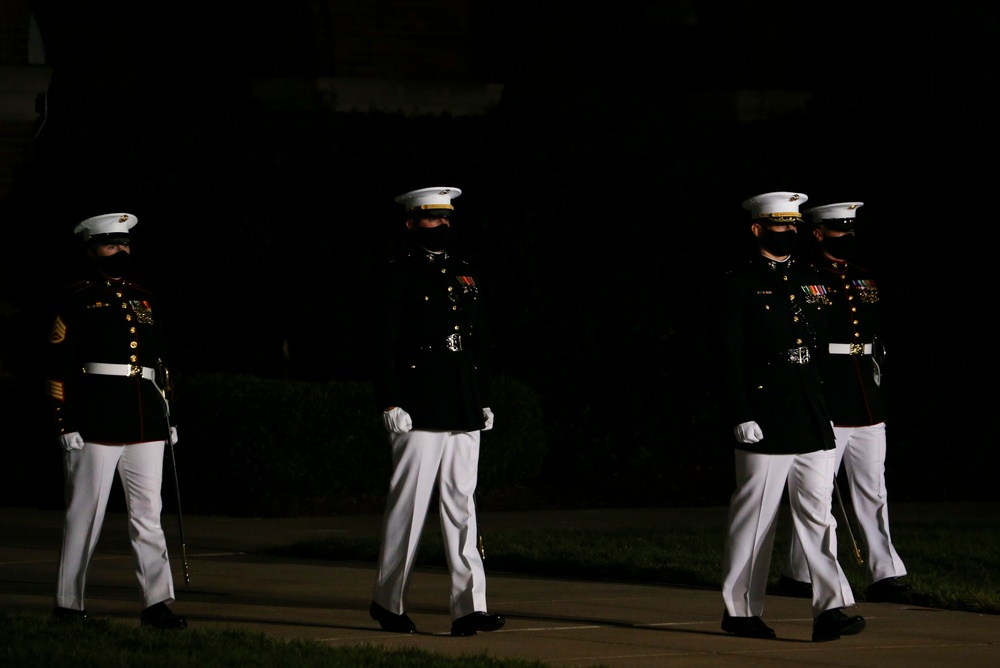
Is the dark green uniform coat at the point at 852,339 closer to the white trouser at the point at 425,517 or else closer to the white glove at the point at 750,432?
the white glove at the point at 750,432

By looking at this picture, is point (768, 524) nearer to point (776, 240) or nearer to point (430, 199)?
point (776, 240)

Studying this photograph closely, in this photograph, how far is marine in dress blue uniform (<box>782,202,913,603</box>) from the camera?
35.3 feet

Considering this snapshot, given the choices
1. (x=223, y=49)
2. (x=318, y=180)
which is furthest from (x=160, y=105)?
(x=223, y=49)

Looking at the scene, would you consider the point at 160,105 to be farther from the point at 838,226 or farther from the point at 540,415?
the point at 838,226

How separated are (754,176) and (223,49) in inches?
303

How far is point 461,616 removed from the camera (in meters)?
9.36

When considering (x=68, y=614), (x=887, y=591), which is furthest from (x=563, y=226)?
(x=68, y=614)

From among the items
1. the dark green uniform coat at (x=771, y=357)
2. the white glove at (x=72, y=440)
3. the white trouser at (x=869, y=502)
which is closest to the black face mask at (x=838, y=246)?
the white trouser at (x=869, y=502)

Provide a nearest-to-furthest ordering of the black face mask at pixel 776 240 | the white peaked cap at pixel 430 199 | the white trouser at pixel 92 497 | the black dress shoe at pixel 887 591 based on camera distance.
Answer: the white trouser at pixel 92 497
the black face mask at pixel 776 240
the white peaked cap at pixel 430 199
the black dress shoe at pixel 887 591

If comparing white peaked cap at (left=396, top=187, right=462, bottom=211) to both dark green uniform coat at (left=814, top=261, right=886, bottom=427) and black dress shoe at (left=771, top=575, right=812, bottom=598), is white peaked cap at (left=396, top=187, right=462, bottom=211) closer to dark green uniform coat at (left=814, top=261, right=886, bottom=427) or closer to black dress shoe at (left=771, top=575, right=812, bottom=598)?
dark green uniform coat at (left=814, top=261, right=886, bottom=427)

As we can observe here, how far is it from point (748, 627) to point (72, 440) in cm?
323

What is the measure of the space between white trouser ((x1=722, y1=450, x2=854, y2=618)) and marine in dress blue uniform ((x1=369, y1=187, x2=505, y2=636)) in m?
1.13

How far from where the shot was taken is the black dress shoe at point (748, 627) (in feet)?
30.5

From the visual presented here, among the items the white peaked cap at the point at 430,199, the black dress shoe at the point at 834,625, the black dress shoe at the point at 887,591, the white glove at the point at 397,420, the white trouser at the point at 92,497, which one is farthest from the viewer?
the black dress shoe at the point at 887,591
